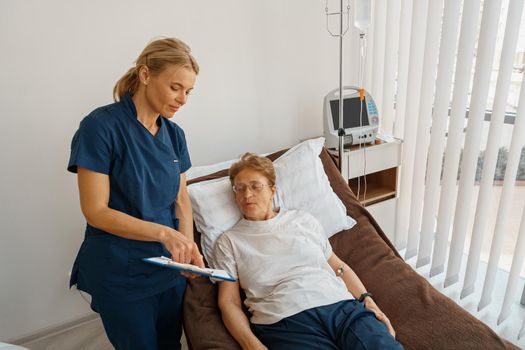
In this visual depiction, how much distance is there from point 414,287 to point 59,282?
1.71 meters

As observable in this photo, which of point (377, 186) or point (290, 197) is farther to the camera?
point (377, 186)

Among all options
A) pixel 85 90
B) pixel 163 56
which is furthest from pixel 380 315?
pixel 85 90

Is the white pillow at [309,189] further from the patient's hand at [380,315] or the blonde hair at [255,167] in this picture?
the patient's hand at [380,315]

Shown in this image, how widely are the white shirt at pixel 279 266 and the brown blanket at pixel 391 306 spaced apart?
0.15 m

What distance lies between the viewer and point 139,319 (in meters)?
1.31

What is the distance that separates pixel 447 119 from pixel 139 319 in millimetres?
1715

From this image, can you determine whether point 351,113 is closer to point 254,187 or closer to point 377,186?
point 377,186

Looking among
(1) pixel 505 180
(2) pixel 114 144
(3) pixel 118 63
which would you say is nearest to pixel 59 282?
(3) pixel 118 63

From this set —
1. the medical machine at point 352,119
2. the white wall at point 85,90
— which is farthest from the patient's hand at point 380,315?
the white wall at point 85,90

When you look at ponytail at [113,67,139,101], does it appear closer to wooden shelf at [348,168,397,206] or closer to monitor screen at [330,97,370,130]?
monitor screen at [330,97,370,130]

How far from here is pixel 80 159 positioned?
3.58ft

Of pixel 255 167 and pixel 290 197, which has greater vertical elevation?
pixel 255 167

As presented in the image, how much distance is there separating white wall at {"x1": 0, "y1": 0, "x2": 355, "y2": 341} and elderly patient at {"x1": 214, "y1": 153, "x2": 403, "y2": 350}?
75 cm

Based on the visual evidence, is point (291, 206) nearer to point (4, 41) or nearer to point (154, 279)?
point (154, 279)
